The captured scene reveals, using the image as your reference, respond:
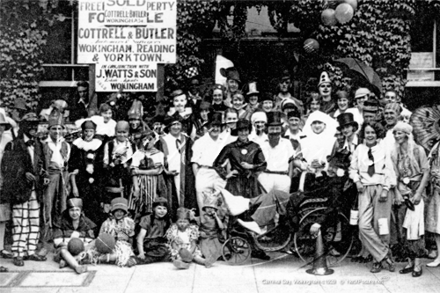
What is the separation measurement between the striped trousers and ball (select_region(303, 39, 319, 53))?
4.32 metres

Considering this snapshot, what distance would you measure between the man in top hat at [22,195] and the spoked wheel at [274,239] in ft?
8.02

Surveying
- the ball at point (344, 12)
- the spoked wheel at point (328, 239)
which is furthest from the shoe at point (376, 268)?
the ball at point (344, 12)

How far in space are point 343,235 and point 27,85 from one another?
4722 mm

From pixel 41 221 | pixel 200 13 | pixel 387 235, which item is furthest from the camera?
pixel 200 13

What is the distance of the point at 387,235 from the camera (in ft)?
22.7

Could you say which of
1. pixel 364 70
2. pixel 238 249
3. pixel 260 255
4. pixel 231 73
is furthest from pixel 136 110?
pixel 364 70

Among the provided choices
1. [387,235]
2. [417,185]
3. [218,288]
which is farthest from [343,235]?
[218,288]

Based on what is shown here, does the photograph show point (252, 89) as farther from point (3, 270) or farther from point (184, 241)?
point (3, 270)

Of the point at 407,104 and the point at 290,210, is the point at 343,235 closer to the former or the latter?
the point at 290,210

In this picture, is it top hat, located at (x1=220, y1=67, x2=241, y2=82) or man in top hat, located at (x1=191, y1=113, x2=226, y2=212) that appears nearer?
man in top hat, located at (x1=191, y1=113, x2=226, y2=212)

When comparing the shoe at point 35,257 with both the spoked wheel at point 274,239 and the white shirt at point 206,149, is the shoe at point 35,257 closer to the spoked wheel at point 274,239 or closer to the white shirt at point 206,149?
the white shirt at point 206,149

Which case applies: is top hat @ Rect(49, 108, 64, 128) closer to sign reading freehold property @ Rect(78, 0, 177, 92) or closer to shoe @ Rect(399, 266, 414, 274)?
sign reading freehold property @ Rect(78, 0, 177, 92)

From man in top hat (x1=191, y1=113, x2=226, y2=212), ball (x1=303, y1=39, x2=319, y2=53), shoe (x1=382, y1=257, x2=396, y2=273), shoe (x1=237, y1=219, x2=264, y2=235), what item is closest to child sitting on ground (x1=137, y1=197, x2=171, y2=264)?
man in top hat (x1=191, y1=113, x2=226, y2=212)

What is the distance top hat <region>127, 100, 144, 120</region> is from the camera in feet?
25.6
